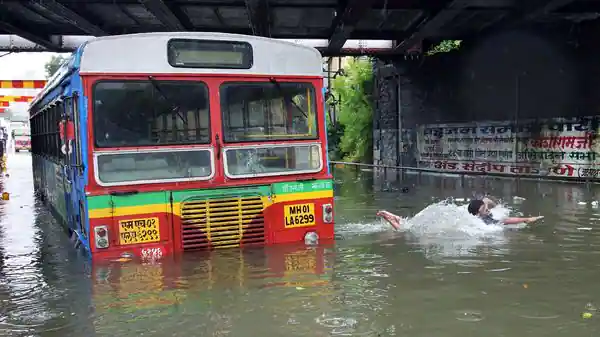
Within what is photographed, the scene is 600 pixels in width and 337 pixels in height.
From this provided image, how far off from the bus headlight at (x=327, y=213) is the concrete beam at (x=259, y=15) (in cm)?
892

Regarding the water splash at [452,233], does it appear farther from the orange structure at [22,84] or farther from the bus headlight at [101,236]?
the orange structure at [22,84]

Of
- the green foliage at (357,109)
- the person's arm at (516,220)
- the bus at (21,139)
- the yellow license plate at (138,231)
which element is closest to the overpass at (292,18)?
the person's arm at (516,220)

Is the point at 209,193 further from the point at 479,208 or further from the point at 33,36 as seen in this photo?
the point at 33,36

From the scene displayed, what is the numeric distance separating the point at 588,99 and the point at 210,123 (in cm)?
1409

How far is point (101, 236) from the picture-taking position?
6848mm

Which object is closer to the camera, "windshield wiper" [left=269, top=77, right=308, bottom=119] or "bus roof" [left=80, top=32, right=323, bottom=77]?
"bus roof" [left=80, top=32, right=323, bottom=77]

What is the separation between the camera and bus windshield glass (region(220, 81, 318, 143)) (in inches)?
290

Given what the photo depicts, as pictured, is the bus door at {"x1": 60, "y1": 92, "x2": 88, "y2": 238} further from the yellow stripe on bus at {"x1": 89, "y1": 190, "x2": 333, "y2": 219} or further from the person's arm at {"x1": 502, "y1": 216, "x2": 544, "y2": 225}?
the person's arm at {"x1": 502, "y1": 216, "x2": 544, "y2": 225}

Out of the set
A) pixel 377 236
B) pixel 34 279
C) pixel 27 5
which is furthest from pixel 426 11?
pixel 34 279

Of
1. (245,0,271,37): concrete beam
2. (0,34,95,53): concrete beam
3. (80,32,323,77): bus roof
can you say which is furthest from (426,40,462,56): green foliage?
(80,32,323,77): bus roof

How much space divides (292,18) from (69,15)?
6.66 meters

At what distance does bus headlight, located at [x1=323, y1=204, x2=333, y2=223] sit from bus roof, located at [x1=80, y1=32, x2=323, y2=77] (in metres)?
1.74

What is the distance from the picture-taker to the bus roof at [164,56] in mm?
6801

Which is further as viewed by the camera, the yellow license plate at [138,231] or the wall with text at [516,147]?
the wall with text at [516,147]
